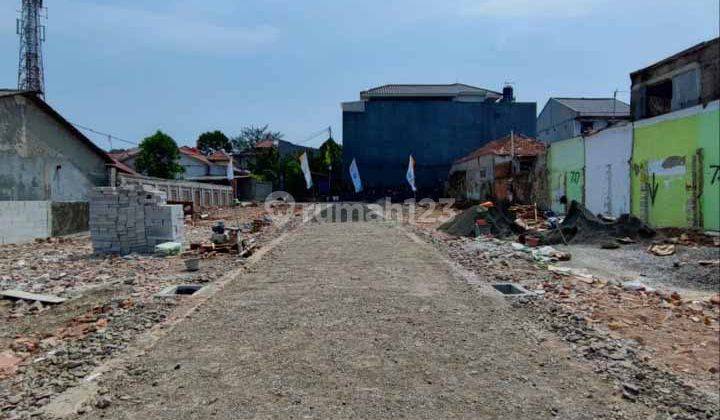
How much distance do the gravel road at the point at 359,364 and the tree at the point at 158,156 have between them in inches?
1449

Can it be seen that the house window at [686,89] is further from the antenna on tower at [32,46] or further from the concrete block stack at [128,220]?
the antenna on tower at [32,46]

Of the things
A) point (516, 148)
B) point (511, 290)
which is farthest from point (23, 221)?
point (516, 148)

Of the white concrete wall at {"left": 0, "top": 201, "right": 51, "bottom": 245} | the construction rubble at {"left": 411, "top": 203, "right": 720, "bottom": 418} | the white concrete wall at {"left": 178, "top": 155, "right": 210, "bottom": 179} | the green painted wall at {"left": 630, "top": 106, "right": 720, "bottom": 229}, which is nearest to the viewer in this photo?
the construction rubble at {"left": 411, "top": 203, "right": 720, "bottom": 418}

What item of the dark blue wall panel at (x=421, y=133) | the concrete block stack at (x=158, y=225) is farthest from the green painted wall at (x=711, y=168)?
the dark blue wall panel at (x=421, y=133)

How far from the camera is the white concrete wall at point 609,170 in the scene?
679 inches

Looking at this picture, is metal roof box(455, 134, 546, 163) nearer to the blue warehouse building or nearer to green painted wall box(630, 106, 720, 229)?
green painted wall box(630, 106, 720, 229)

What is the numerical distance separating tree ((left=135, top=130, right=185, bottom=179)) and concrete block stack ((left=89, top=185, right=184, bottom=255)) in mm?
29928

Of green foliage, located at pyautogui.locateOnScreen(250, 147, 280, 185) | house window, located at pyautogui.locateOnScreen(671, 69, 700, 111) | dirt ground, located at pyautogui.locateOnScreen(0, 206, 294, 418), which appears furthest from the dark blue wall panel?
dirt ground, located at pyautogui.locateOnScreen(0, 206, 294, 418)

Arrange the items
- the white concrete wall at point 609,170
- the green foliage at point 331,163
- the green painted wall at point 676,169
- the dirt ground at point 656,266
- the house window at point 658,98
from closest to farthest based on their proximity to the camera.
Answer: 1. the dirt ground at point 656,266
2. the green painted wall at point 676,169
3. the white concrete wall at point 609,170
4. the house window at point 658,98
5. the green foliage at point 331,163

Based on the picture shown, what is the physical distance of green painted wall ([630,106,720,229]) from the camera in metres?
13.3

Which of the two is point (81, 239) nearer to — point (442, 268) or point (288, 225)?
point (288, 225)

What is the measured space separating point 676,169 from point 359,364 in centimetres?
1368

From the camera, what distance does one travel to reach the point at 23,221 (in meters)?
16.1

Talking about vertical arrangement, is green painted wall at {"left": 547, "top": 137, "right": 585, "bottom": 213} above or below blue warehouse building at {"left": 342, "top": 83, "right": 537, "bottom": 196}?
below
